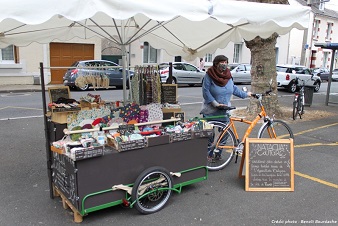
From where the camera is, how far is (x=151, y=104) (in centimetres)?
443

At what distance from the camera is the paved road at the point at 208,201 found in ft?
11.2

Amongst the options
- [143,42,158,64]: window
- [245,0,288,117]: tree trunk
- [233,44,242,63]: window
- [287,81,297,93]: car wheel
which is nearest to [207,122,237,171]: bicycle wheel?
[245,0,288,117]: tree trunk

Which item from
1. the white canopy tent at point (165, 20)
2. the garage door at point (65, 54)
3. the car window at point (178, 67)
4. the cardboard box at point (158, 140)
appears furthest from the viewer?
the garage door at point (65, 54)

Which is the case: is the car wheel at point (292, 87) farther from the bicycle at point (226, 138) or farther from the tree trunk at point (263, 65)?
→ the bicycle at point (226, 138)

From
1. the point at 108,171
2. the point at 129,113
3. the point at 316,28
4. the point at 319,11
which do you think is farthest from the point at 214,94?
the point at 319,11

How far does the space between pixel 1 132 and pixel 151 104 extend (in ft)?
14.3

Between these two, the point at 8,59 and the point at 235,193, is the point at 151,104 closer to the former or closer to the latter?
the point at 235,193

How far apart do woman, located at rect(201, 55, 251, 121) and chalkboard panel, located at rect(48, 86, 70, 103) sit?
7.27ft

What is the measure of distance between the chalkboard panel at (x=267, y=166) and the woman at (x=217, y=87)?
0.87m

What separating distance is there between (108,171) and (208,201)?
1.35 m

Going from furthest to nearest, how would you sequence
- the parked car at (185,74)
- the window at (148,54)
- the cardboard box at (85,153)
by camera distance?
the window at (148,54) → the parked car at (185,74) → the cardboard box at (85,153)

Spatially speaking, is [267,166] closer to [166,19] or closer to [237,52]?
[166,19]

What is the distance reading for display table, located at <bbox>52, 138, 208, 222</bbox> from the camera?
10.4 feet

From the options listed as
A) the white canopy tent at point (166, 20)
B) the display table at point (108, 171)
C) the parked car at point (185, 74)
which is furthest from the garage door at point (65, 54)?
the display table at point (108, 171)
